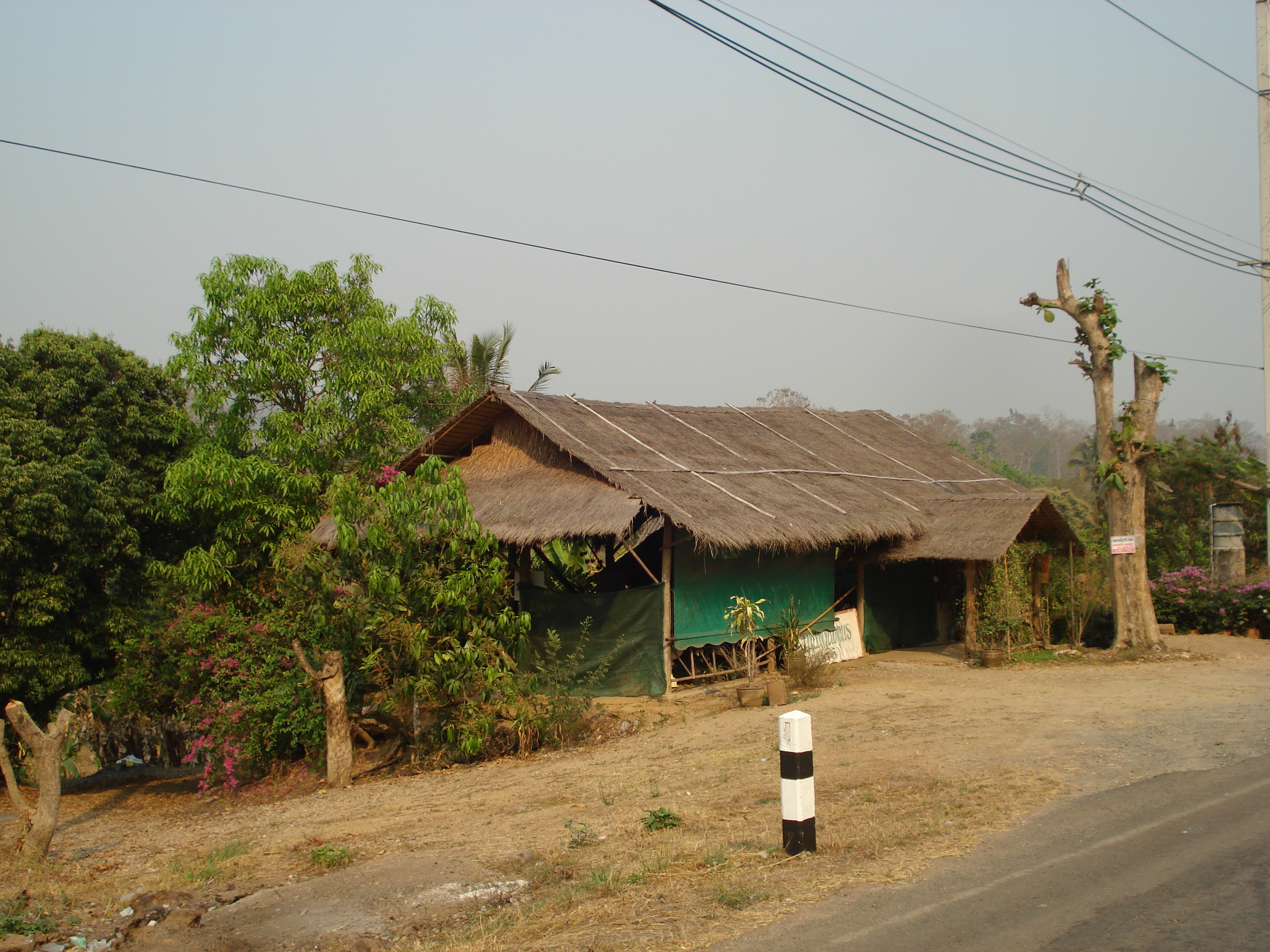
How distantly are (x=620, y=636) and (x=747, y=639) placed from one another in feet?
5.45

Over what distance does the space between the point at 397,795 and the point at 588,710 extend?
2834 millimetres

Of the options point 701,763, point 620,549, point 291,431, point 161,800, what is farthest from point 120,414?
point 701,763

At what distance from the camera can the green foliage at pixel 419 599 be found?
974cm

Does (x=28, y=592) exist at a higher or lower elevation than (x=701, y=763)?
higher

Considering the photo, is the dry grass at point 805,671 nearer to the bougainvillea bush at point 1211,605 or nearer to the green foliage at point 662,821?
the green foliage at point 662,821

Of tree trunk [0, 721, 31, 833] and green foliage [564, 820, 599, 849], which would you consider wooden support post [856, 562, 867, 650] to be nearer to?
green foliage [564, 820, 599, 849]

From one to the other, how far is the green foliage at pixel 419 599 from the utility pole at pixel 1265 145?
16.0 m

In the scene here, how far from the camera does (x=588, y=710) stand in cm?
1102

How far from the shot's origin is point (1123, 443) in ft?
44.3

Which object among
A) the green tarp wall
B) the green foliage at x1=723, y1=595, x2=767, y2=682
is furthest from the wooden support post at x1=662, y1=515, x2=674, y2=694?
the green tarp wall

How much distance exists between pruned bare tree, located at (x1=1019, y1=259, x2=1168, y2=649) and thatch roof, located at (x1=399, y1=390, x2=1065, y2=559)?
47.7 inches

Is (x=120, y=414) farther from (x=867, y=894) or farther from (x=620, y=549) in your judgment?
(x=867, y=894)

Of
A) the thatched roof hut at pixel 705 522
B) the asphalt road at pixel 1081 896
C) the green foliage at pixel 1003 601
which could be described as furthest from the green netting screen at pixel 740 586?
the asphalt road at pixel 1081 896

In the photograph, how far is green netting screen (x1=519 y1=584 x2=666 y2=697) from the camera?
12.4 metres
